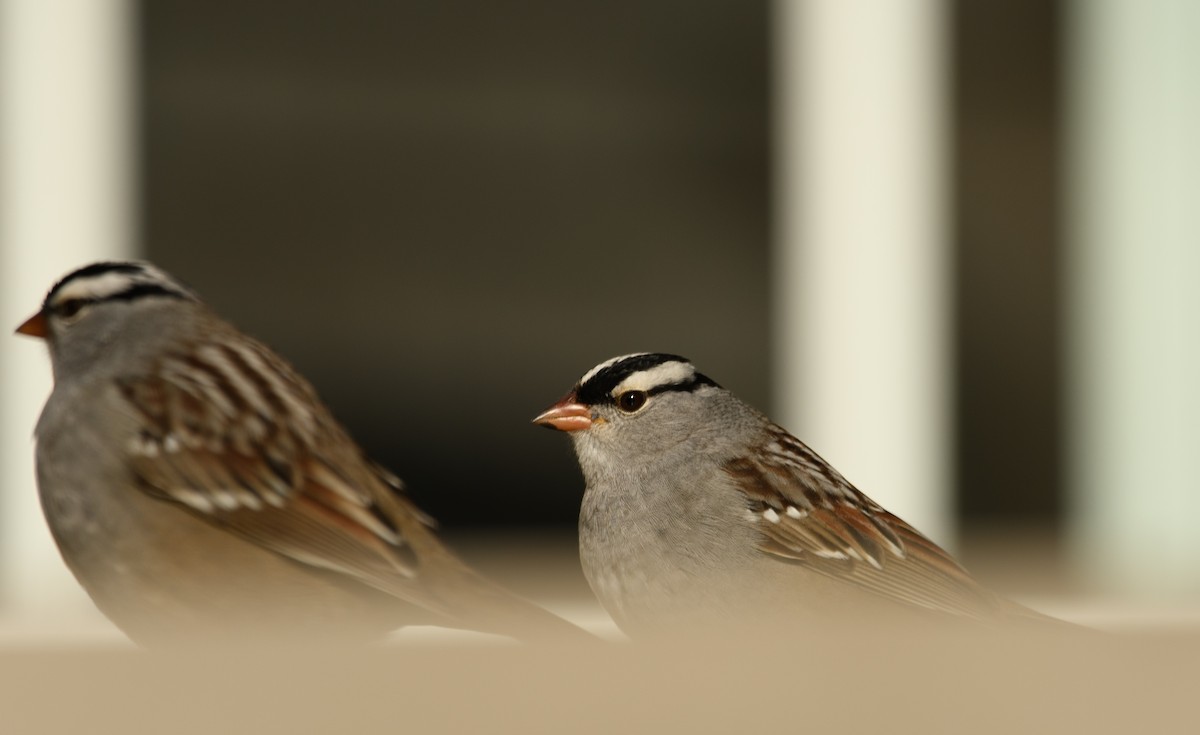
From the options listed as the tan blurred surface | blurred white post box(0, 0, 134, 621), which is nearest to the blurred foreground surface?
the tan blurred surface

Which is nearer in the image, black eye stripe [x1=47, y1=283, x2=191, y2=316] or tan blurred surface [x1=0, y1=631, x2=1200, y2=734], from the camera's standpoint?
tan blurred surface [x1=0, y1=631, x2=1200, y2=734]

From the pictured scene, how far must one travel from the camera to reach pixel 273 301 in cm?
494

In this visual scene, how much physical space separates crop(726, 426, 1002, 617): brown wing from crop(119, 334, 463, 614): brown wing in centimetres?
45

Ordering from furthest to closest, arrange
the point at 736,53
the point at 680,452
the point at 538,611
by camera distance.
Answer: the point at 736,53
the point at 680,452
the point at 538,611

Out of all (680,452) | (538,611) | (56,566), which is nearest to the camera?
(538,611)

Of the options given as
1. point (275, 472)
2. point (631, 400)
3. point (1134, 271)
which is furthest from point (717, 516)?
point (1134, 271)

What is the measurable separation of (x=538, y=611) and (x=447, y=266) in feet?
13.1

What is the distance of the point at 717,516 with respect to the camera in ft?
5.01

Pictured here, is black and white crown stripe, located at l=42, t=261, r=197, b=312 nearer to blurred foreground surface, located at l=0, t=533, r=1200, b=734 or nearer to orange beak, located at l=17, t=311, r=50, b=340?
orange beak, located at l=17, t=311, r=50, b=340

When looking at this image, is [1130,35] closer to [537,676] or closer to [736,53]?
[736,53]

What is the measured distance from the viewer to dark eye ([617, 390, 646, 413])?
1523 mm

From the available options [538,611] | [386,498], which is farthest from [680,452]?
[538,611]

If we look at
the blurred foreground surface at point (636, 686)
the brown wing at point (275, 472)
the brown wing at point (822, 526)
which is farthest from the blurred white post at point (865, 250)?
the blurred foreground surface at point (636, 686)

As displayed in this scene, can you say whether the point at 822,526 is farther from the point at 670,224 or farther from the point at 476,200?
the point at 476,200
